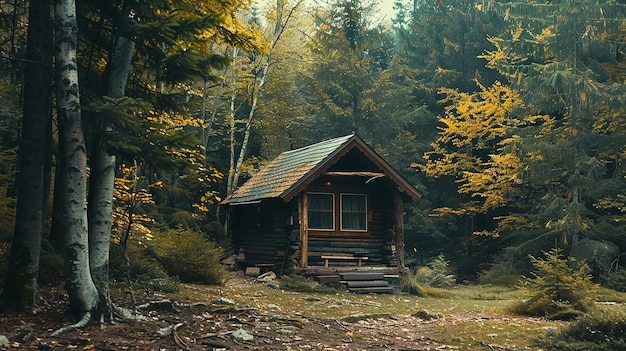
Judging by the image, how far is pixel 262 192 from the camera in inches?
805

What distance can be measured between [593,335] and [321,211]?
464 inches

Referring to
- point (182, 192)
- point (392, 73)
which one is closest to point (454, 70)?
point (392, 73)

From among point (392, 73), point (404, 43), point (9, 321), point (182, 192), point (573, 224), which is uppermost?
point (404, 43)

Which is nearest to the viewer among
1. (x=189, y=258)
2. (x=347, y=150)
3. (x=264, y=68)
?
(x=189, y=258)

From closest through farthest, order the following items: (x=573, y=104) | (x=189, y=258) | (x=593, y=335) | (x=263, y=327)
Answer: (x=593, y=335)
(x=263, y=327)
(x=189, y=258)
(x=573, y=104)

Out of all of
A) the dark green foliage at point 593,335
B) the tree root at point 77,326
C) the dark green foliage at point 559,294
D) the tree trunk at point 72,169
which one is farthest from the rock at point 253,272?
the tree root at point 77,326

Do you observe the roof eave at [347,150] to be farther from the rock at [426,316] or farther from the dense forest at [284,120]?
the rock at [426,316]

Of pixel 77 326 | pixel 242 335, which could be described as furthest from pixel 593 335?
pixel 77 326

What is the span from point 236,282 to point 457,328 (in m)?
8.81

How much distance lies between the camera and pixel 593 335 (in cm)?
862

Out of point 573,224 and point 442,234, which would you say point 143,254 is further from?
point 442,234

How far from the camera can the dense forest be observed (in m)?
7.78

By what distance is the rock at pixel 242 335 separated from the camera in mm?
8238

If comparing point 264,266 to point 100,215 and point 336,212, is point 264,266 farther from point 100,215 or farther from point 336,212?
point 100,215
